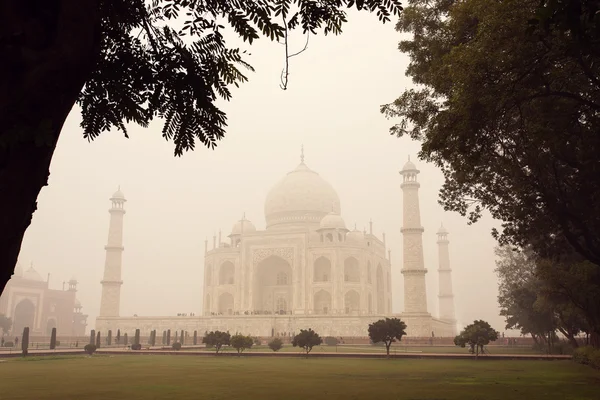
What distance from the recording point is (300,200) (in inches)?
1871

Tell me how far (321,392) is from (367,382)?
6.46 feet

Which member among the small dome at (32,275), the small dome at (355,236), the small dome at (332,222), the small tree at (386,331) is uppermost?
the small dome at (332,222)

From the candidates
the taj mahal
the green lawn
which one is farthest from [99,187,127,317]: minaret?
the green lawn

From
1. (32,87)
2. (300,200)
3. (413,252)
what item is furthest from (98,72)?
(300,200)

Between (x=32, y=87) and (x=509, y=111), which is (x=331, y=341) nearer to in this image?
(x=509, y=111)

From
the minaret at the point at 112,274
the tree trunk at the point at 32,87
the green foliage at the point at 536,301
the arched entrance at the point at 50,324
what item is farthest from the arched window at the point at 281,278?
the tree trunk at the point at 32,87

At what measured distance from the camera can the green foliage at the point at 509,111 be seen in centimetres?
760

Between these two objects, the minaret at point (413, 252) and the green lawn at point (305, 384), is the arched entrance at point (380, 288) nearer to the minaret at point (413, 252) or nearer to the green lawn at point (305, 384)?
the minaret at point (413, 252)

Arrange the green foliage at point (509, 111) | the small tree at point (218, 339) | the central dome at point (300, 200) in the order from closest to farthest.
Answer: the green foliage at point (509, 111) → the small tree at point (218, 339) → the central dome at point (300, 200)

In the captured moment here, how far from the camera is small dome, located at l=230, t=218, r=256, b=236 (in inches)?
1852

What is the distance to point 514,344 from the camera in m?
32.5

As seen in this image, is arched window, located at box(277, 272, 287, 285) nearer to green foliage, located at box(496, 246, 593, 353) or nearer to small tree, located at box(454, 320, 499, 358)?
green foliage, located at box(496, 246, 593, 353)

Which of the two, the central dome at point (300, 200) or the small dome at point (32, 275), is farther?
the small dome at point (32, 275)

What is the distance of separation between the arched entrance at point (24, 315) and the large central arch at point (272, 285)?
23.0m
